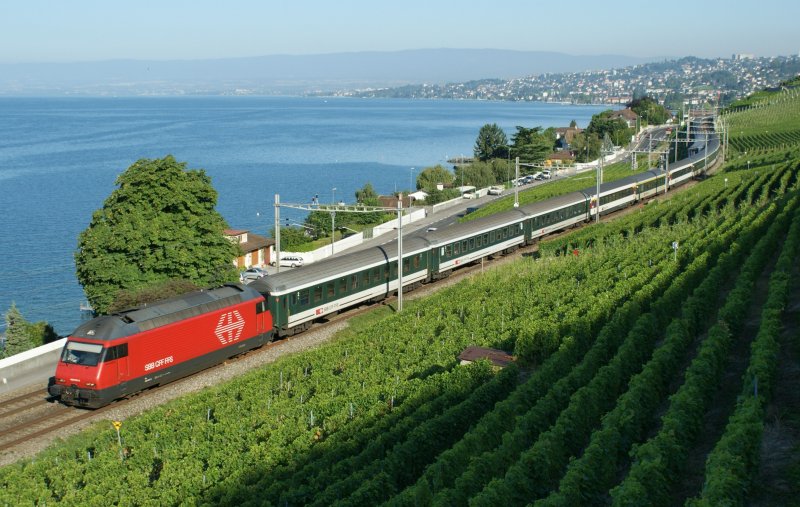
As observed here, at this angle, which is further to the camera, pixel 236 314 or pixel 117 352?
pixel 236 314

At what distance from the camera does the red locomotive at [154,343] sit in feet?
74.3

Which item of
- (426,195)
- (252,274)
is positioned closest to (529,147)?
(426,195)

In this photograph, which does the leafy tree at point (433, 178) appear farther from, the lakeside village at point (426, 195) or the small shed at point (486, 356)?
the small shed at point (486, 356)

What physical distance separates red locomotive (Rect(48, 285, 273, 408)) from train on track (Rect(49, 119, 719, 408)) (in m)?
0.03

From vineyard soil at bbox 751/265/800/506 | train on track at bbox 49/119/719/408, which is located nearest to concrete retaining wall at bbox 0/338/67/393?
train on track at bbox 49/119/719/408

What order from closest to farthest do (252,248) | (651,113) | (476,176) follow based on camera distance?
(252,248), (476,176), (651,113)

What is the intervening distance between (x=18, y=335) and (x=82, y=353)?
1231 cm

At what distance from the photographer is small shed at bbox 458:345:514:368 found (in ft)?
Result: 73.7

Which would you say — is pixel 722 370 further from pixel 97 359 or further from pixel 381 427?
pixel 97 359

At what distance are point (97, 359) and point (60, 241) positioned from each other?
194 feet

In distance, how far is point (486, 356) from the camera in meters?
22.5

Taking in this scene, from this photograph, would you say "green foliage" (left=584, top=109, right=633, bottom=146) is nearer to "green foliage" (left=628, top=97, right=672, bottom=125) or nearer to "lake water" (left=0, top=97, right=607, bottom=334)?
"lake water" (left=0, top=97, right=607, bottom=334)

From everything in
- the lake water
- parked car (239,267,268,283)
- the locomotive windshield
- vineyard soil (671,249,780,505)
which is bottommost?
the lake water

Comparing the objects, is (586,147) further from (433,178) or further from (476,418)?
(476,418)
